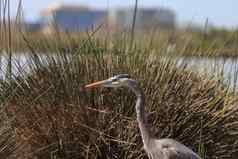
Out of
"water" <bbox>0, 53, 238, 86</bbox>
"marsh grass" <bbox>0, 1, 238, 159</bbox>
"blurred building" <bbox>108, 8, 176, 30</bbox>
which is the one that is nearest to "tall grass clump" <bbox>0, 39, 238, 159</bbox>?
"marsh grass" <bbox>0, 1, 238, 159</bbox>

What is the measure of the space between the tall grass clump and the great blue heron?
0.43 m

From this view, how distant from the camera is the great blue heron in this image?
5.25 metres

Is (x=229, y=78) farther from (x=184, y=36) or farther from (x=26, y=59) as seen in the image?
(x=26, y=59)

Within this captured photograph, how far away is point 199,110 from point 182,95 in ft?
0.65

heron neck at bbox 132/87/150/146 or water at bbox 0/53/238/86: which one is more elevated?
heron neck at bbox 132/87/150/146

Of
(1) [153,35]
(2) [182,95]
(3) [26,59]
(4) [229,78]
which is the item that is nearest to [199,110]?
(2) [182,95]

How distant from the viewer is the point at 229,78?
669 centimetres

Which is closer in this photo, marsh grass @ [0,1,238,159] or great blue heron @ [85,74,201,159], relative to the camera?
great blue heron @ [85,74,201,159]

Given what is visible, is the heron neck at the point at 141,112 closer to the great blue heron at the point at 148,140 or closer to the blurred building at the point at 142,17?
the great blue heron at the point at 148,140

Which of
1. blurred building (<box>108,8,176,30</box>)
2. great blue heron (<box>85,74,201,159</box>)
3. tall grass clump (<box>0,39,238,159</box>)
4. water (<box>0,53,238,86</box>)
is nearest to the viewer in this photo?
great blue heron (<box>85,74,201,159</box>)

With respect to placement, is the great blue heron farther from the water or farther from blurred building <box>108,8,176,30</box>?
blurred building <box>108,8,176,30</box>

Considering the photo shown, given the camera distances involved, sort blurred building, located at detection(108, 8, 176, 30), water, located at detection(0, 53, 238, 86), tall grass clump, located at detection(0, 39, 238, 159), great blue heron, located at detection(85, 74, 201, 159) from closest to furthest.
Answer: great blue heron, located at detection(85, 74, 201, 159) → tall grass clump, located at detection(0, 39, 238, 159) → water, located at detection(0, 53, 238, 86) → blurred building, located at detection(108, 8, 176, 30)

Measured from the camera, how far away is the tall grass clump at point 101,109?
5852mm

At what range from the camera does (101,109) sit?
5930 mm
